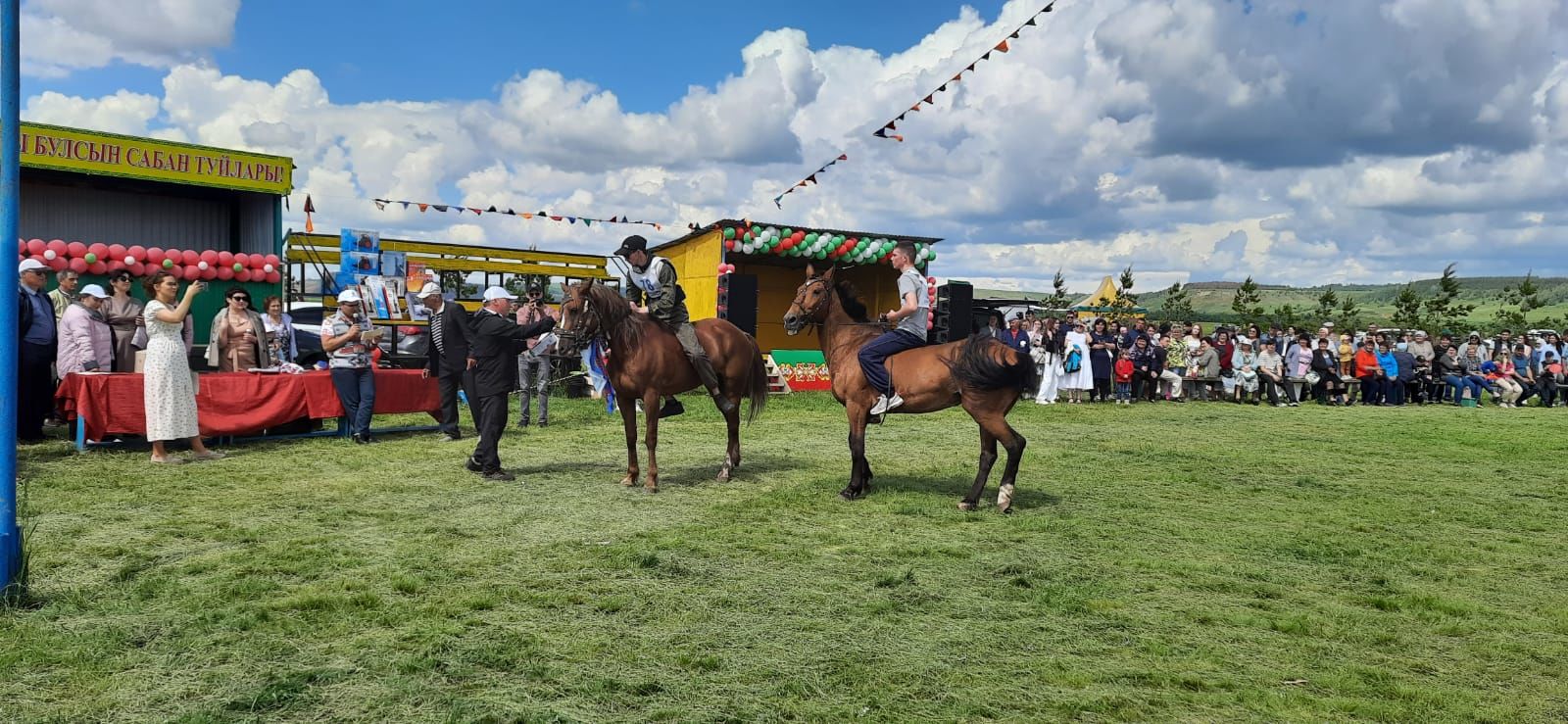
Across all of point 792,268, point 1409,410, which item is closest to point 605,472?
point 792,268

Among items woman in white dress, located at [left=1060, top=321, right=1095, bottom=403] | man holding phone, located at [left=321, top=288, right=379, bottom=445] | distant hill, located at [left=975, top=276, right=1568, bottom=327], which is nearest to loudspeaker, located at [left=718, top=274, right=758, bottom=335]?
woman in white dress, located at [left=1060, top=321, right=1095, bottom=403]

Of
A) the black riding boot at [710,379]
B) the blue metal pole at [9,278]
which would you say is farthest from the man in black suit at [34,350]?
the black riding boot at [710,379]

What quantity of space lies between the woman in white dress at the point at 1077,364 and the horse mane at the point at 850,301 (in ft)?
37.5

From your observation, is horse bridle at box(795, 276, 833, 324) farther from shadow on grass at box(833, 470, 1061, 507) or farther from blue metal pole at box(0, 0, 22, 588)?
blue metal pole at box(0, 0, 22, 588)

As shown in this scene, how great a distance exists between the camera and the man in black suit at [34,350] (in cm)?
991

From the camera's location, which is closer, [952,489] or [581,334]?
[581,334]

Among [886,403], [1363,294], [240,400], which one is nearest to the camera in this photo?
[886,403]

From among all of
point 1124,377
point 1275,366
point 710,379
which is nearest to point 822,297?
point 710,379

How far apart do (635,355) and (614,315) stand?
14.9 inches

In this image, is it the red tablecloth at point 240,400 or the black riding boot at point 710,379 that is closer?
the black riding boot at point 710,379

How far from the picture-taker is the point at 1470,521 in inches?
302

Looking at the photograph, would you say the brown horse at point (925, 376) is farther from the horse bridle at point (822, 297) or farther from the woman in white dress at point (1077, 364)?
the woman in white dress at point (1077, 364)

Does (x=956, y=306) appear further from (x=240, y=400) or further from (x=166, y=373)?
(x=166, y=373)

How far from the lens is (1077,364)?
751 inches
